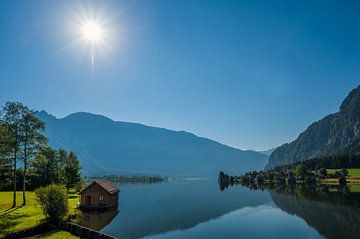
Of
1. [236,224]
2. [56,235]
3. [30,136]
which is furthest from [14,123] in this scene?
[236,224]

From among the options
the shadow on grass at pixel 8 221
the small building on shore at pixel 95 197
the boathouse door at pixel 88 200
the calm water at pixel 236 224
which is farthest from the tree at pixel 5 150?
the boathouse door at pixel 88 200

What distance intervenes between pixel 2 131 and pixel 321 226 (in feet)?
171

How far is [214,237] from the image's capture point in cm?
3816

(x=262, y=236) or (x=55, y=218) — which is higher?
(x=55, y=218)

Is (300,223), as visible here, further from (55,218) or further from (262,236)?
(55,218)

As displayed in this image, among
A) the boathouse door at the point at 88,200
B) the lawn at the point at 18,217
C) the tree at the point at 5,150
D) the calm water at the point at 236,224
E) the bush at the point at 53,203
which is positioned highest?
the tree at the point at 5,150

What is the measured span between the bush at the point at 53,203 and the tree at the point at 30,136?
45.6ft

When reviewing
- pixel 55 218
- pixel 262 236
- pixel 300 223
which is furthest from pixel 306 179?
pixel 55 218

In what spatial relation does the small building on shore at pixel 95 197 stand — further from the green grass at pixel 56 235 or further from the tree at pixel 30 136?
the green grass at pixel 56 235

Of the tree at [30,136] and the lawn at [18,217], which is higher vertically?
the tree at [30,136]

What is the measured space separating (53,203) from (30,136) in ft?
56.7

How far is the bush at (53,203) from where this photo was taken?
36.3 m

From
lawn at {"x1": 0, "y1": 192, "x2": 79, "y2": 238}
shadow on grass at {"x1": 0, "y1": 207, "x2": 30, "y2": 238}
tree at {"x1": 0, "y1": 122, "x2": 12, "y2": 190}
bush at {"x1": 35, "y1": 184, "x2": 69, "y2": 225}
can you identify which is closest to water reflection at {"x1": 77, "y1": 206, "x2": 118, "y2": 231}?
bush at {"x1": 35, "y1": 184, "x2": 69, "y2": 225}

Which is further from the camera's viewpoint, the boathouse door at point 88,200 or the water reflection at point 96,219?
the boathouse door at point 88,200
